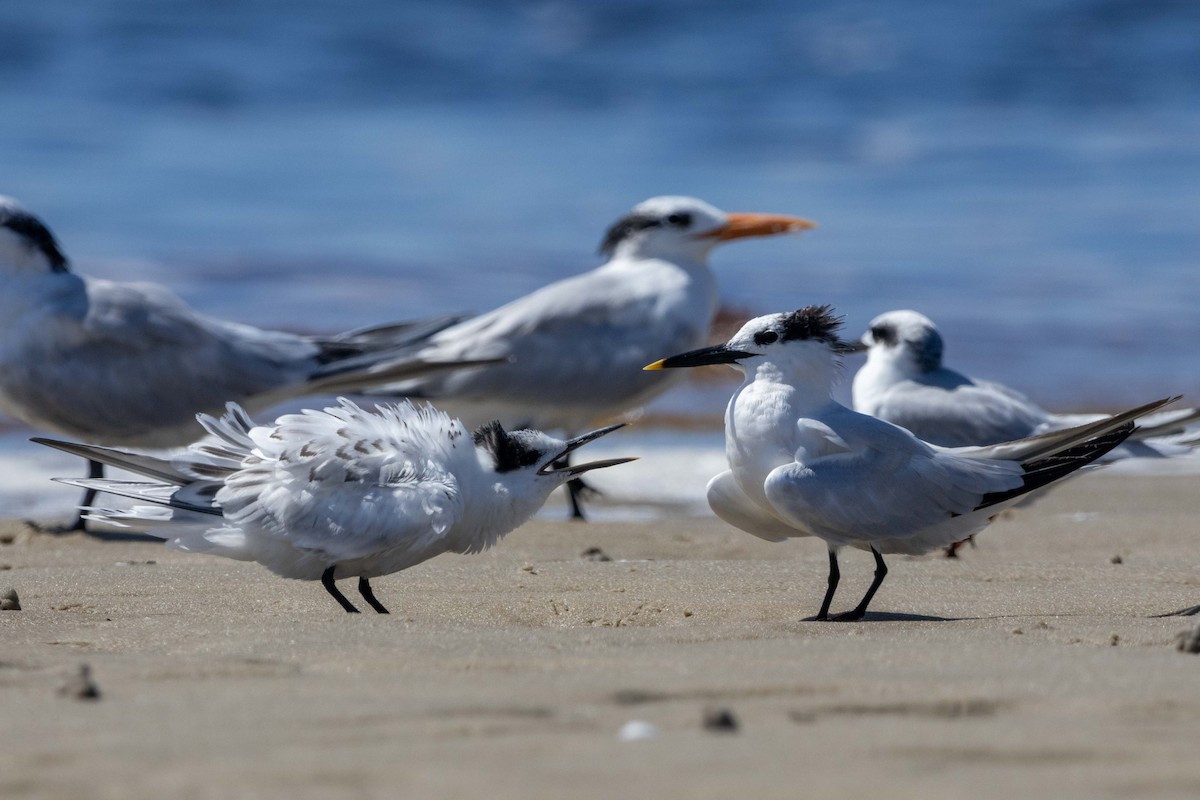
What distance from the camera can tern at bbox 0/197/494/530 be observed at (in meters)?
6.43

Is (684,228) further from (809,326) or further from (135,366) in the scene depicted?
(809,326)

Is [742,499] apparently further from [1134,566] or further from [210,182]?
[210,182]

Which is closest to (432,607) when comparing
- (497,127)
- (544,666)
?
(544,666)

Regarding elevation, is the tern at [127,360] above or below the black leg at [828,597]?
above

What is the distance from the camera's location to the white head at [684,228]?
8055 mm

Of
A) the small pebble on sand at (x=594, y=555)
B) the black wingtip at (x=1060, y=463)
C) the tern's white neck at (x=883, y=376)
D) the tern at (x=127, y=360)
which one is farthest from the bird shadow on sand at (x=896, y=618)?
the tern at (x=127, y=360)

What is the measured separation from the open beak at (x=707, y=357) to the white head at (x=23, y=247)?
139 inches

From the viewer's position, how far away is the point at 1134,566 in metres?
4.95

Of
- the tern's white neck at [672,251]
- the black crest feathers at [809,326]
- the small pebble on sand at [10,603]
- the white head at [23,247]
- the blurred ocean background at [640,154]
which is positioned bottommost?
the small pebble on sand at [10,603]

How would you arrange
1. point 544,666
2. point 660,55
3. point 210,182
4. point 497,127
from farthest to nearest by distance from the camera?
point 660,55 → point 497,127 → point 210,182 → point 544,666

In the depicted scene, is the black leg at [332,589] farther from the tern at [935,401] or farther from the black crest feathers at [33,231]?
the black crest feathers at [33,231]

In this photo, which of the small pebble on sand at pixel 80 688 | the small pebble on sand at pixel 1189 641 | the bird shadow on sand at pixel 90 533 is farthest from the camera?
the bird shadow on sand at pixel 90 533

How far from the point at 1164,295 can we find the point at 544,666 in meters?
13.2

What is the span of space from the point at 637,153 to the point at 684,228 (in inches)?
514
